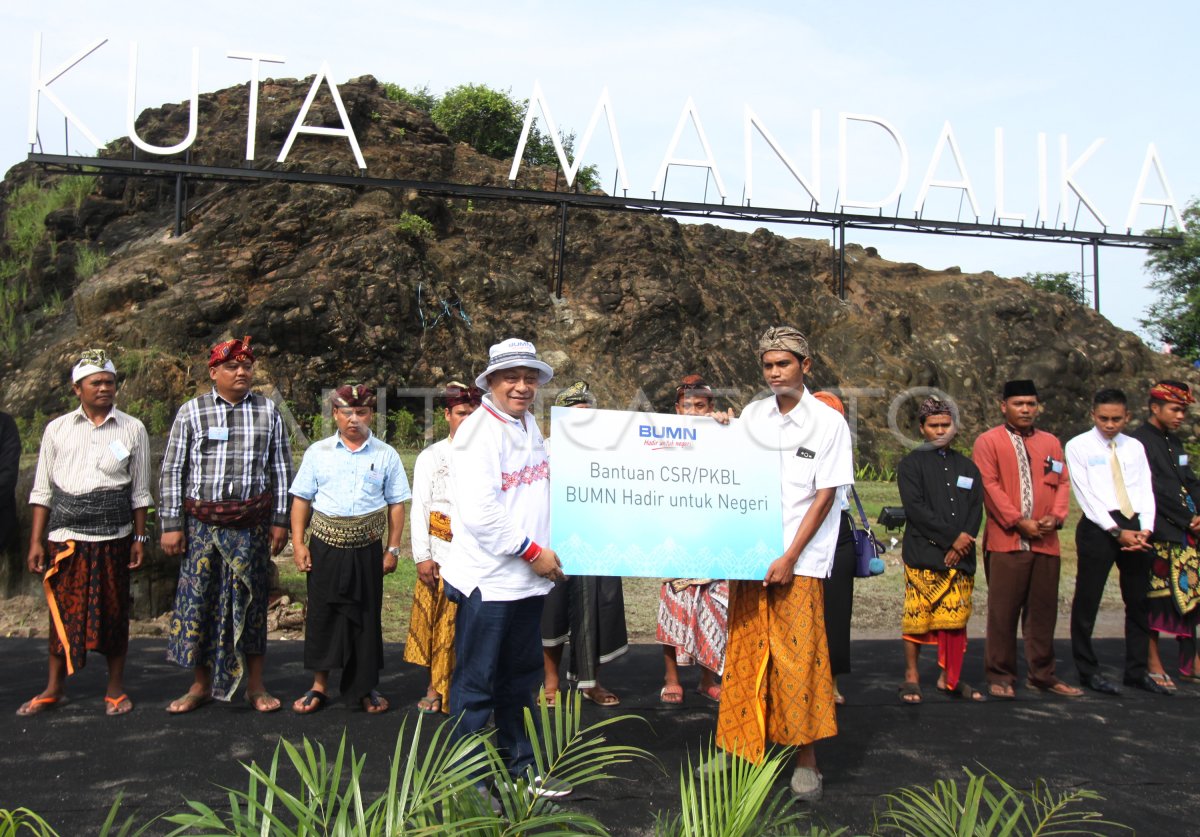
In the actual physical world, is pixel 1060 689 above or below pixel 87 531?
below

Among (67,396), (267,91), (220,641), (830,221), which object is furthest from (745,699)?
(267,91)

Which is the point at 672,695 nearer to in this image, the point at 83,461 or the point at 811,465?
the point at 811,465

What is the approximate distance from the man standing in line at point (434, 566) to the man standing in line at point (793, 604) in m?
1.71

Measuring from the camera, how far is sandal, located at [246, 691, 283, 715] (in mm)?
5137

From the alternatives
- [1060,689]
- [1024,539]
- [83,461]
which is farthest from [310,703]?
[1060,689]

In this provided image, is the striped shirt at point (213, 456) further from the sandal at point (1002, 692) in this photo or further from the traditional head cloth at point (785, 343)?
the sandal at point (1002, 692)

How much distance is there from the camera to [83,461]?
5199 mm

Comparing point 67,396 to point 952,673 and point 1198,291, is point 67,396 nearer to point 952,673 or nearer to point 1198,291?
point 952,673

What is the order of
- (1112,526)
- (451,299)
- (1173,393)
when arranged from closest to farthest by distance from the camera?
(1112,526), (1173,393), (451,299)

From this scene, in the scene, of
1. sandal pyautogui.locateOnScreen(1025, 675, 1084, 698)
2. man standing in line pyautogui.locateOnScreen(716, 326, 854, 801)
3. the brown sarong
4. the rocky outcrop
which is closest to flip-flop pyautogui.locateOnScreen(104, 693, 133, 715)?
the brown sarong

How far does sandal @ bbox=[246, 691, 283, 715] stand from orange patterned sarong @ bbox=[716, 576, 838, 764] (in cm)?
240

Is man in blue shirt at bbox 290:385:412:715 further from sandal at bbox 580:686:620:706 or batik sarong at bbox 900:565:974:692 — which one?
batik sarong at bbox 900:565:974:692

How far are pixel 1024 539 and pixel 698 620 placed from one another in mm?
2101

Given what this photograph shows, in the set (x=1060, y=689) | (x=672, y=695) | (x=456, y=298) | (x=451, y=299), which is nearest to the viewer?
(x=672, y=695)
